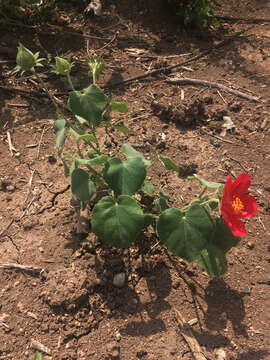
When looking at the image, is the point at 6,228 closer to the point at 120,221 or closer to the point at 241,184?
the point at 120,221

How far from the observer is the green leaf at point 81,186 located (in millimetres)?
1538

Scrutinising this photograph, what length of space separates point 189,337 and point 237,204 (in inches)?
26.1

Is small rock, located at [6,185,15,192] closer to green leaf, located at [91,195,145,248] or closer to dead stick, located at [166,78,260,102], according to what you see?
green leaf, located at [91,195,145,248]

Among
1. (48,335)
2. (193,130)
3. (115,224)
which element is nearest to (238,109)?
(193,130)

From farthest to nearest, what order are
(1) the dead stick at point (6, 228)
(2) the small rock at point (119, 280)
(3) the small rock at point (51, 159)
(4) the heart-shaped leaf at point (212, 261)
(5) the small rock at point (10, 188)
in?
(3) the small rock at point (51, 159)
(5) the small rock at point (10, 188)
(1) the dead stick at point (6, 228)
(2) the small rock at point (119, 280)
(4) the heart-shaped leaf at point (212, 261)

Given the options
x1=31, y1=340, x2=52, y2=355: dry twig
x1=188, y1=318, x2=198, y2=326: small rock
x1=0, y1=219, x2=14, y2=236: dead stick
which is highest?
x1=0, y1=219, x2=14, y2=236: dead stick

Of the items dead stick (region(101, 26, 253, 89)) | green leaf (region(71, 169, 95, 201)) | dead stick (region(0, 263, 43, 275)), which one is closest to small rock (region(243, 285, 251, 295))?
green leaf (region(71, 169, 95, 201))

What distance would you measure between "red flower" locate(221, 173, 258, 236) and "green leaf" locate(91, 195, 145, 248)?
1.13ft

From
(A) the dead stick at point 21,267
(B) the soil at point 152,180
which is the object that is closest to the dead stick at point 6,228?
(B) the soil at point 152,180

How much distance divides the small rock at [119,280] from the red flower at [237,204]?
2.16 ft

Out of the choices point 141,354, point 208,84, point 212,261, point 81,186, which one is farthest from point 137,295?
point 208,84

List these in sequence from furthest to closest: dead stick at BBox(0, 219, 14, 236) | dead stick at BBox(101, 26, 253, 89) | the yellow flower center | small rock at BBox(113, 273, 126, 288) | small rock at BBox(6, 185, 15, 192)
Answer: dead stick at BBox(101, 26, 253, 89) < small rock at BBox(6, 185, 15, 192) < dead stick at BBox(0, 219, 14, 236) < small rock at BBox(113, 273, 126, 288) < the yellow flower center

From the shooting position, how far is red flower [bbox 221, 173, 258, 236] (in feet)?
4.56

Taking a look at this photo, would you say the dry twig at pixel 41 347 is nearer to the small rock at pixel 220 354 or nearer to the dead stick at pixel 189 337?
the dead stick at pixel 189 337
